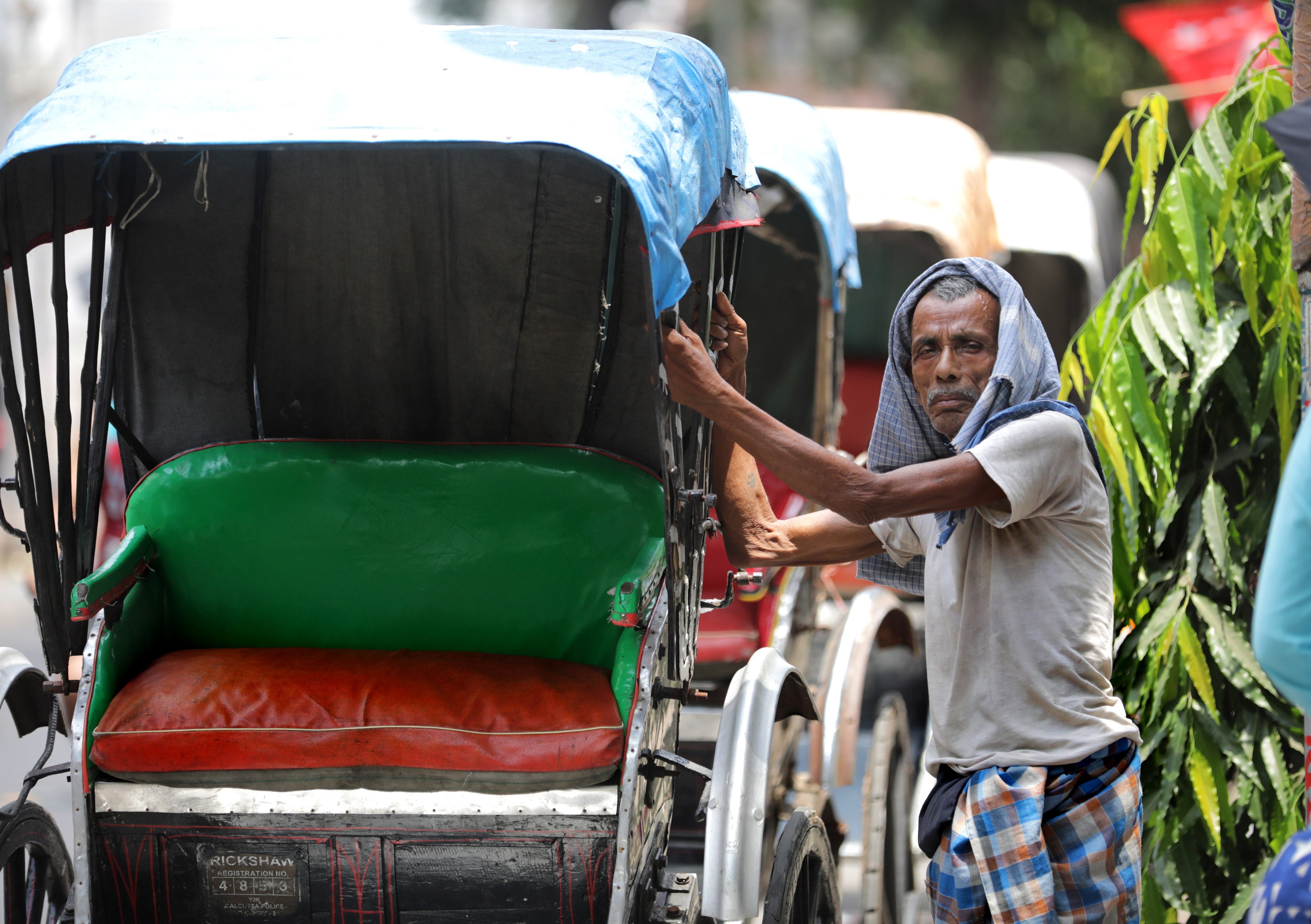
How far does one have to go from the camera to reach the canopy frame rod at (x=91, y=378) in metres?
2.57

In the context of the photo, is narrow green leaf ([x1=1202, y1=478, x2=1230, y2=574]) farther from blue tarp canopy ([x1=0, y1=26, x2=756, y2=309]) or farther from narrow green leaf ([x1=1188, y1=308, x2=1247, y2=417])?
blue tarp canopy ([x1=0, y1=26, x2=756, y2=309])

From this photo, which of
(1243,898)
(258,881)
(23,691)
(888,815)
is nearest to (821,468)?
(258,881)

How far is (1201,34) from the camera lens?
879cm

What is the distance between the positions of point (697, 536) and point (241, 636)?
1.08 meters

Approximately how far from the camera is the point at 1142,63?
1598 centimetres

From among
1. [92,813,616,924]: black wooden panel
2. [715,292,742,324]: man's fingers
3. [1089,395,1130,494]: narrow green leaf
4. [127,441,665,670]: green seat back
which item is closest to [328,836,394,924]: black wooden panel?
[92,813,616,924]: black wooden panel

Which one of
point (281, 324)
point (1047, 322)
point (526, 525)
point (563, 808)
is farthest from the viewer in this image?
point (1047, 322)

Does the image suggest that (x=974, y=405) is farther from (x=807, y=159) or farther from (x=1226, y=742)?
(x=807, y=159)

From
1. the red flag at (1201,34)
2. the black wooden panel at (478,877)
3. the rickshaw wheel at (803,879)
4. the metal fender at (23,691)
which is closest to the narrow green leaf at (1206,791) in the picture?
the rickshaw wheel at (803,879)

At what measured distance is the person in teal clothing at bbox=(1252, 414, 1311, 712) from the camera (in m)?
1.21

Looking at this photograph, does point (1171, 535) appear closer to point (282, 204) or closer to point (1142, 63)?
point (282, 204)

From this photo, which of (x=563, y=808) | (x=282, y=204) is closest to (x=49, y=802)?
(x=282, y=204)

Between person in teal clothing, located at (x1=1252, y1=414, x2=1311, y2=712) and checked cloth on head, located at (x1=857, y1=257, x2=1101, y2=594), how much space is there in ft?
2.54

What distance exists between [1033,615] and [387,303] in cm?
170
